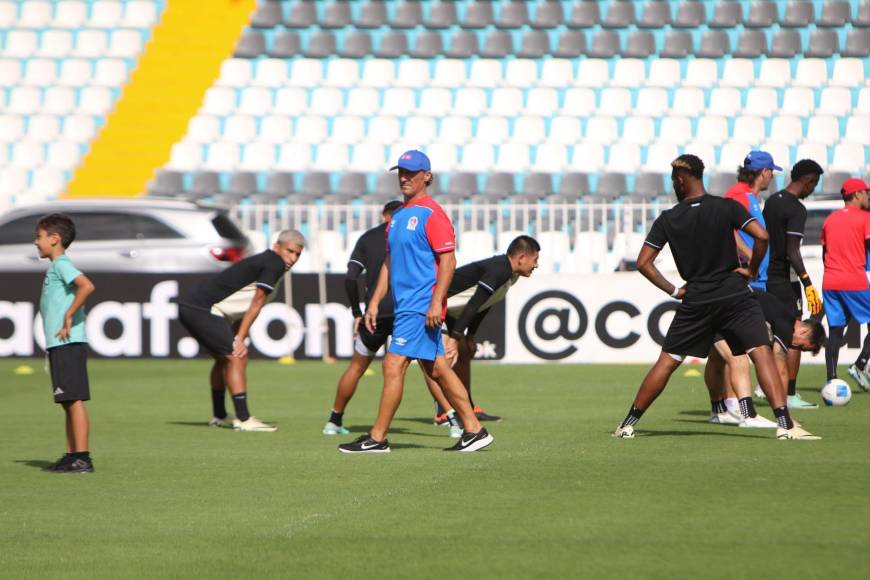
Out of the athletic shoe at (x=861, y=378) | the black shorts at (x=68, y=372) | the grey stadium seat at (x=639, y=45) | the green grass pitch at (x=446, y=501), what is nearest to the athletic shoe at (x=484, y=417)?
the green grass pitch at (x=446, y=501)

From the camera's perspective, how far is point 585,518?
6703 millimetres

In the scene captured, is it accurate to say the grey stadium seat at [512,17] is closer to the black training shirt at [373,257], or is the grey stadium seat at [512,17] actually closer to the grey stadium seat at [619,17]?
the grey stadium seat at [619,17]

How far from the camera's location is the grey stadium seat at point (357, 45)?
27234mm

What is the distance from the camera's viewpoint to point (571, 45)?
26656mm

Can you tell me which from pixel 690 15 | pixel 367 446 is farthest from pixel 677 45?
pixel 367 446

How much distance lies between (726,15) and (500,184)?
20.4ft

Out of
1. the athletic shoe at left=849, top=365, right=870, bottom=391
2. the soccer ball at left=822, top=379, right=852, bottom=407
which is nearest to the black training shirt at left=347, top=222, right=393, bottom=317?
the soccer ball at left=822, top=379, right=852, bottom=407

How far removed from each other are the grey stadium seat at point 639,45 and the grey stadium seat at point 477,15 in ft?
9.03

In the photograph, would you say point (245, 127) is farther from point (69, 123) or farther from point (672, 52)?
point (672, 52)

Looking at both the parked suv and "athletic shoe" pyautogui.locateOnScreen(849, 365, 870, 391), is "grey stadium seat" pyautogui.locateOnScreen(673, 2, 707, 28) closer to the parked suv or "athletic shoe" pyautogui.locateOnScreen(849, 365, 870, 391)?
the parked suv

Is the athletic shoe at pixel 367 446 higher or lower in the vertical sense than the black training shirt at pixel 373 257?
lower

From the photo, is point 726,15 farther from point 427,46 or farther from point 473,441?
point 473,441

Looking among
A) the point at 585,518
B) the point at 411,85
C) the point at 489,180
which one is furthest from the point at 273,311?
the point at 585,518

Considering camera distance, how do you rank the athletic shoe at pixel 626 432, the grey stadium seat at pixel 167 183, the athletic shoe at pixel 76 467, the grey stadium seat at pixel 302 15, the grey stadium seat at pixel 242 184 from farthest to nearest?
the grey stadium seat at pixel 302 15, the grey stadium seat at pixel 167 183, the grey stadium seat at pixel 242 184, the athletic shoe at pixel 626 432, the athletic shoe at pixel 76 467
